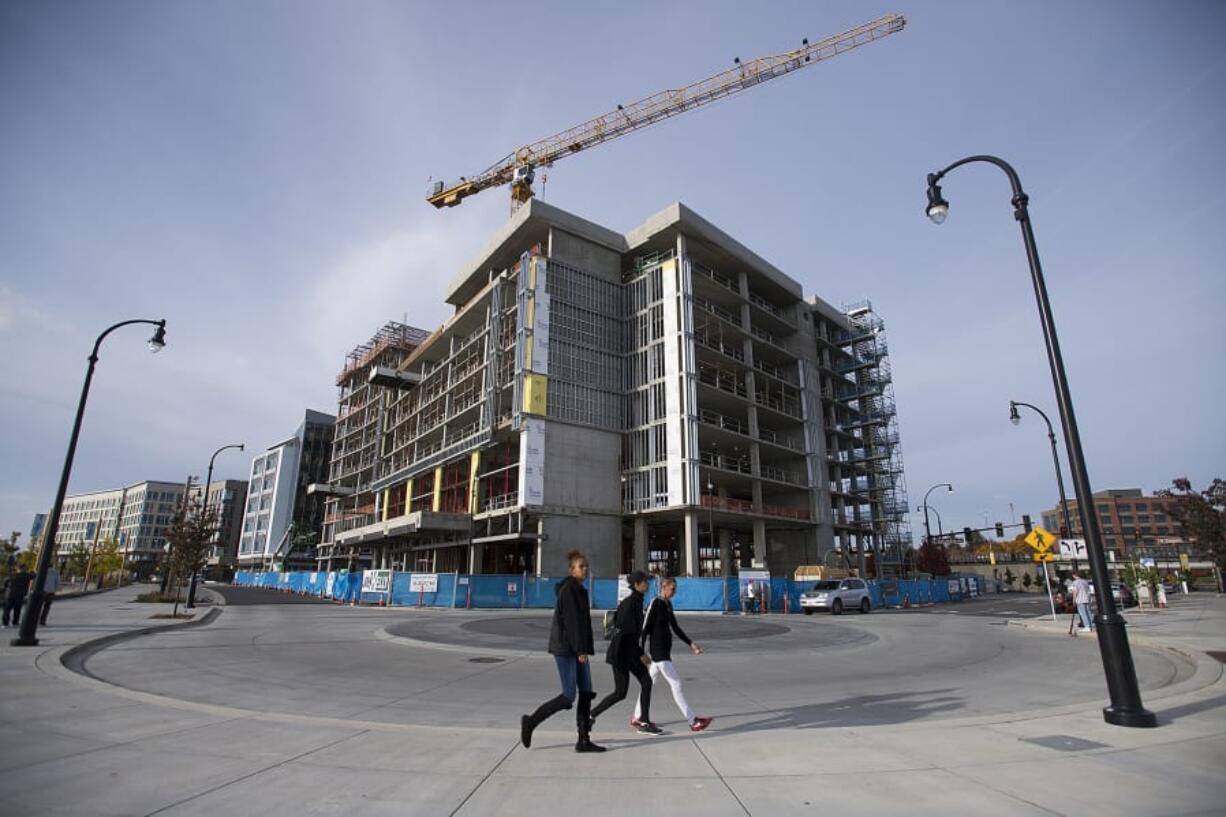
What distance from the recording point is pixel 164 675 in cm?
962

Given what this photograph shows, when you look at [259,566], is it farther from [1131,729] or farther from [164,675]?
[1131,729]

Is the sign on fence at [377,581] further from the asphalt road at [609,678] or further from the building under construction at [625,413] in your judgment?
the asphalt road at [609,678]

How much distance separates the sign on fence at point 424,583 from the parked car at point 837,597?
1961 cm

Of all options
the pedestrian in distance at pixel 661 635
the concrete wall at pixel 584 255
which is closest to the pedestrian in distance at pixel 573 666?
the pedestrian in distance at pixel 661 635

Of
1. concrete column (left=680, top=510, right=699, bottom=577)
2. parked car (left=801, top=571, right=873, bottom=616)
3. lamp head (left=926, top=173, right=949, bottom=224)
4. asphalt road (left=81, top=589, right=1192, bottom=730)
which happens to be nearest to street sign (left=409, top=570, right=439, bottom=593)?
asphalt road (left=81, top=589, right=1192, bottom=730)

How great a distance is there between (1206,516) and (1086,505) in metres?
40.4

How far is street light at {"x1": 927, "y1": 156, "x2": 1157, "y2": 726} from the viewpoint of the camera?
641 cm

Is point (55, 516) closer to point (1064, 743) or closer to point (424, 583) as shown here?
point (1064, 743)

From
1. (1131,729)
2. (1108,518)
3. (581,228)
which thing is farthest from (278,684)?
(1108,518)

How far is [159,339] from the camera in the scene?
1627 centimetres

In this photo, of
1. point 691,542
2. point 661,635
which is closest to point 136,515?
point 691,542

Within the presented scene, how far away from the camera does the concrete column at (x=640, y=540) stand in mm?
46675

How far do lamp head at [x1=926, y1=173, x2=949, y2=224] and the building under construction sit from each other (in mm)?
34514

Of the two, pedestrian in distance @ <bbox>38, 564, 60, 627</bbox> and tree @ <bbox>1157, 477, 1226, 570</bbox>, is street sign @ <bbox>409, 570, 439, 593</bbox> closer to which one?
pedestrian in distance @ <bbox>38, 564, 60, 627</bbox>
